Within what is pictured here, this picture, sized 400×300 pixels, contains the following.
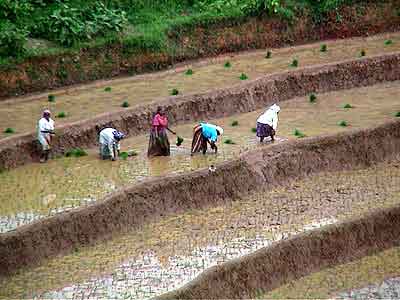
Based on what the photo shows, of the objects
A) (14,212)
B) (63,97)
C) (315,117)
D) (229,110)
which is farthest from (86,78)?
(14,212)

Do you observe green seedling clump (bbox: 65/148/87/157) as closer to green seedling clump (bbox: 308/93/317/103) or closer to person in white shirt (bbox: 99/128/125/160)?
person in white shirt (bbox: 99/128/125/160)

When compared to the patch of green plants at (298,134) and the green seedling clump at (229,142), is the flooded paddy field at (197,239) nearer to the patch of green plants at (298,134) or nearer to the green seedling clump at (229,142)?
the patch of green plants at (298,134)

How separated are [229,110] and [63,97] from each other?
4.54m

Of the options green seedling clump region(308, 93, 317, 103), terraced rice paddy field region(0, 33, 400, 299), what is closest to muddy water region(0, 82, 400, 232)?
terraced rice paddy field region(0, 33, 400, 299)

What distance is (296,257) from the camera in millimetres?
19062

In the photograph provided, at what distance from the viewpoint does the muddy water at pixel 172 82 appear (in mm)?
25516

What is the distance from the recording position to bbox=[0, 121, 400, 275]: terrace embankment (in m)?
18.7

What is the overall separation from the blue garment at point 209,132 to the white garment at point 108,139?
200 cm

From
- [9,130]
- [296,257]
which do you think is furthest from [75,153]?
[296,257]

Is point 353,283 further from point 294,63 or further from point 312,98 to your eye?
point 294,63

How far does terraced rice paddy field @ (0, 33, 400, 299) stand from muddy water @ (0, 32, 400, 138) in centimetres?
6

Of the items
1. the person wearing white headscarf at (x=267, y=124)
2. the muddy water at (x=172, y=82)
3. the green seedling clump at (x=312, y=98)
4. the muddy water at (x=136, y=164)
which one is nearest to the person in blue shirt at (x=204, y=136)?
the muddy water at (x=136, y=164)

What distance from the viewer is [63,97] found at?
27.1 m

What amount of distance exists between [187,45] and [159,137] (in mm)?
8388
